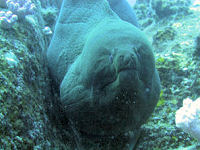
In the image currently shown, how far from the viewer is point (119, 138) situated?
8.18 feet

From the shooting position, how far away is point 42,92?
2486 millimetres

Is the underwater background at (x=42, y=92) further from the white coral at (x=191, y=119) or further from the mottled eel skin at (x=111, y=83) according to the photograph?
the mottled eel skin at (x=111, y=83)

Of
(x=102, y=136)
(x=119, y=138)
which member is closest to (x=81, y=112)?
(x=102, y=136)

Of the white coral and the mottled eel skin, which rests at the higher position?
the mottled eel skin

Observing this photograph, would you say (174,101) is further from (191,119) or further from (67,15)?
(67,15)

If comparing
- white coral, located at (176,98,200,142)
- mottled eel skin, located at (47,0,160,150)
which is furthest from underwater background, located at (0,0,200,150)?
mottled eel skin, located at (47,0,160,150)

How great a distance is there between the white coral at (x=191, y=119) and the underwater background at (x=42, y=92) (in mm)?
180

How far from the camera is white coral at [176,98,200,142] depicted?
2.02m

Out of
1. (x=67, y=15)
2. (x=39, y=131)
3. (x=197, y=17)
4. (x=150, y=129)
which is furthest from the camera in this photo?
(x=197, y=17)

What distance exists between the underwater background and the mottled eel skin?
0.32m

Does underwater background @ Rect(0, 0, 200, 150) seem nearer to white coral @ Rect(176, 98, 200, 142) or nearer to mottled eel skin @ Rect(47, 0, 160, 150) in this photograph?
white coral @ Rect(176, 98, 200, 142)

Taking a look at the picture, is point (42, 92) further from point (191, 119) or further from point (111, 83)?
point (191, 119)

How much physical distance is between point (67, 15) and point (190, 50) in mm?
2553

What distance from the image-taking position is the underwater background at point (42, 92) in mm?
1603
